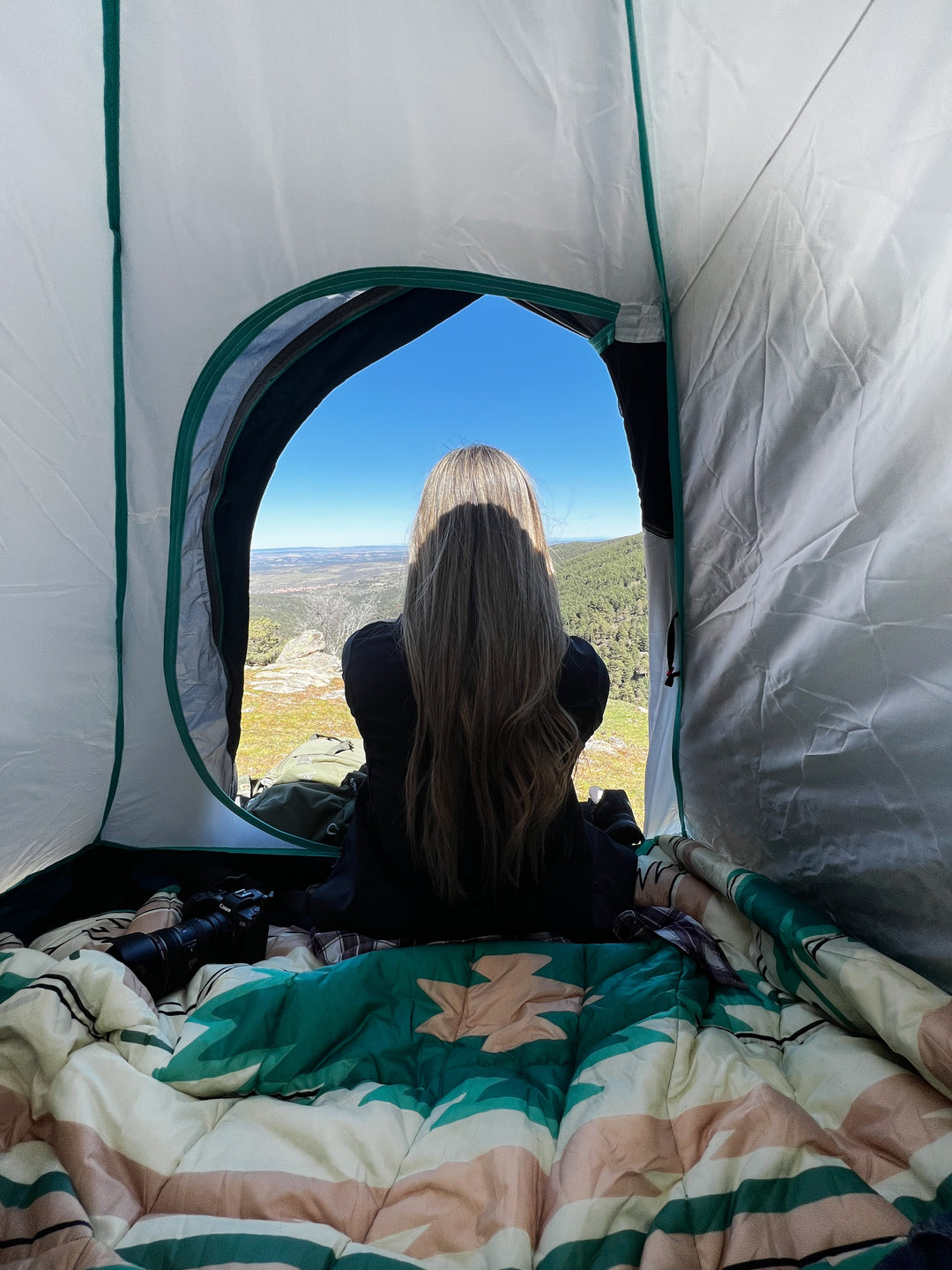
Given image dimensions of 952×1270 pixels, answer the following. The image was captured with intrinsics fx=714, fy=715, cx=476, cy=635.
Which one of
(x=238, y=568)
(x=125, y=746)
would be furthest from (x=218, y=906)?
(x=238, y=568)

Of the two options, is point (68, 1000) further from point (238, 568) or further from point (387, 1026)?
point (238, 568)

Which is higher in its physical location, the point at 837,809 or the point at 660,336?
the point at 660,336

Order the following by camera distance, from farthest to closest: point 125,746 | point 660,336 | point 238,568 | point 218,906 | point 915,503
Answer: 1. point 238,568
2. point 125,746
3. point 660,336
4. point 218,906
5. point 915,503

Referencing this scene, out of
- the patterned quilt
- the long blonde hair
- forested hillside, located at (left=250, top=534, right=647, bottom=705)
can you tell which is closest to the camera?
the patterned quilt

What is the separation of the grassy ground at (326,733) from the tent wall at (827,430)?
34cm

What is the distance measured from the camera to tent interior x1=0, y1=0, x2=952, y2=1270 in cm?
65

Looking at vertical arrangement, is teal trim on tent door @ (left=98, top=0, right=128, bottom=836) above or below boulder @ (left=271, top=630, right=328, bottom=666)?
above

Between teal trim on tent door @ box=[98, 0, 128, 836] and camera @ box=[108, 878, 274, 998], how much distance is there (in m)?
0.39

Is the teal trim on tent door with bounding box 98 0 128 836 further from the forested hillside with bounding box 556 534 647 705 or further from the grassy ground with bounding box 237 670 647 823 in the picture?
the forested hillside with bounding box 556 534 647 705

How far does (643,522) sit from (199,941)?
104cm

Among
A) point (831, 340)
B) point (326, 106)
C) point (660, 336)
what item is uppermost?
point (326, 106)

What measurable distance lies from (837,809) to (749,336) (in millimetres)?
652

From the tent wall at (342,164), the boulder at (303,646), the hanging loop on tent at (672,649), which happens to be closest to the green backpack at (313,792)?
the boulder at (303,646)

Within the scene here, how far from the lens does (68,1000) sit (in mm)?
797
